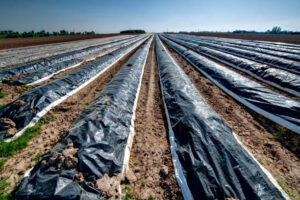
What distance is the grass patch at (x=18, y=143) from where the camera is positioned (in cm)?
270

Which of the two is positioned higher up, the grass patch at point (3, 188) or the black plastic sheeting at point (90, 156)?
the black plastic sheeting at point (90, 156)

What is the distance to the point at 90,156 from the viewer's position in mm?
2094

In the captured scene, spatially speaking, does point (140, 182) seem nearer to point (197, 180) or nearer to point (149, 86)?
point (197, 180)

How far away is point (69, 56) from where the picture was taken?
10820mm

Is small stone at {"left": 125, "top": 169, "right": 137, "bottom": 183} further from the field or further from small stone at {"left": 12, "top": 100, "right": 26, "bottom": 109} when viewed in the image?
small stone at {"left": 12, "top": 100, "right": 26, "bottom": 109}

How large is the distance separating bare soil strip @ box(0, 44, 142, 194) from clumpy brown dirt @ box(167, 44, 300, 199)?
4564 mm

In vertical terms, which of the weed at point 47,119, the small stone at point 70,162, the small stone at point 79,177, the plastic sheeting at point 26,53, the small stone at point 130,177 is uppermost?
the plastic sheeting at point 26,53

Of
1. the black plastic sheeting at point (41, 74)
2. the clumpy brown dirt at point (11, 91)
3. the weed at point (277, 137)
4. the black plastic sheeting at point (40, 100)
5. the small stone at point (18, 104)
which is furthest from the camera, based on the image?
the black plastic sheeting at point (41, 74)

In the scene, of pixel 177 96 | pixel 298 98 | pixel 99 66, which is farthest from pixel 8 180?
pixel 298 98

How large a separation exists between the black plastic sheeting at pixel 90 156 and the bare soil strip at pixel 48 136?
2.37 ft

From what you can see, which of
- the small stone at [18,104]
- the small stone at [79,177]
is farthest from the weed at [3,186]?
the small stone at [18,104]

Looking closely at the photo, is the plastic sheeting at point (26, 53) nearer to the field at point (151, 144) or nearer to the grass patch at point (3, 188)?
the field at point (151, 144)

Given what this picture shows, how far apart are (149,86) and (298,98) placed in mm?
5687

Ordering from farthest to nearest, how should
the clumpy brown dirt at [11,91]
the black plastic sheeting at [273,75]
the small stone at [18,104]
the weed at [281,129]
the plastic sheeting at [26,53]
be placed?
1. the plastic sheeting at [26,53]
2. the black plastic sheeting at [273,75]
3. the clumpy brown dirt at [11,91]
4. the small stone at [18,104]
5. the weed at [281,129]
